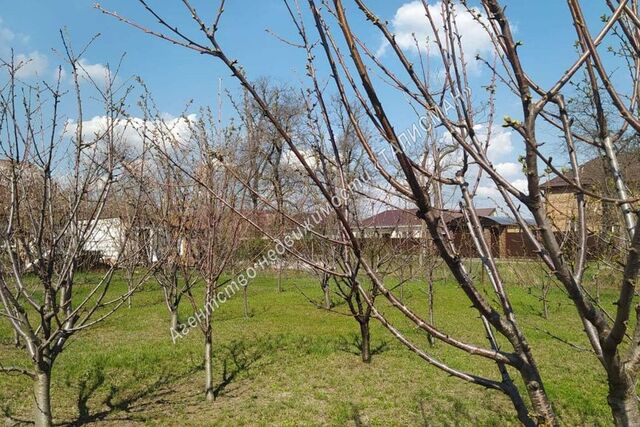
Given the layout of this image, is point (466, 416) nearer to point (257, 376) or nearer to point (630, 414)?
point (257, 376)

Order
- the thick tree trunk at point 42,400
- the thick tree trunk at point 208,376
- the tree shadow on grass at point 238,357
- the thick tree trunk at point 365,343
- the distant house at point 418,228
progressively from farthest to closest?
1. the thick tree trunk at point 365,343
2. the tree shadow on grass at point 238,357
3. the thick tree trunk at point 208,376
4. the distant house at point 418,228
5. the thick tree trunk at point 42,400

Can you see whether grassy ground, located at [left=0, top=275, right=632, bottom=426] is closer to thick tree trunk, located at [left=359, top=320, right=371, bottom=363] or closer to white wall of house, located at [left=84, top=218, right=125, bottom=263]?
thick tree trunk, located at [left=359, top=320, right=371, bottom=363]

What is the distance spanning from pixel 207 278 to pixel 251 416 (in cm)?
184

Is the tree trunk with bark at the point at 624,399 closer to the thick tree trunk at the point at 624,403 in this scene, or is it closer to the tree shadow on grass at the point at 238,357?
the thick tree trunk at the point at 624,403

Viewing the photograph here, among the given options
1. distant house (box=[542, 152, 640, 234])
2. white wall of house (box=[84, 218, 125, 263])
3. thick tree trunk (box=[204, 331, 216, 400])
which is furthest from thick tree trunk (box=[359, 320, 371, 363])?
white wall of house (box=[84, 218, 125, 263])

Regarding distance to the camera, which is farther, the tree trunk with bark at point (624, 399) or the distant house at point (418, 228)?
the distant house at point (418, 228)

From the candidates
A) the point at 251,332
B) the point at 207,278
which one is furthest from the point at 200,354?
the point at 207,278

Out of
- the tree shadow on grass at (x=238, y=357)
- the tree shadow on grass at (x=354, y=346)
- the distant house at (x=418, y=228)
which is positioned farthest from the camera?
the tree shadow on grass at (x=354, y=346)

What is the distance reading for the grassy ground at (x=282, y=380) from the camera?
18.2 feet

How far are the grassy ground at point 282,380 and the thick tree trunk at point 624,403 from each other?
11.2 feet

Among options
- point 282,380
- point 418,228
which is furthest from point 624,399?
point 418,228

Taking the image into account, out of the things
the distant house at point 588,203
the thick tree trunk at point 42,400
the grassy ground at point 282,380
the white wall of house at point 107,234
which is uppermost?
the white wall of house at point 107,234

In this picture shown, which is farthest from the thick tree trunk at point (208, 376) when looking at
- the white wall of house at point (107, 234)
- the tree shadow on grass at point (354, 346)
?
the tree shadow on grass at point (354, 346)

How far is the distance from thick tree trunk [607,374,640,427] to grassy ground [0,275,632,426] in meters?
3.40
